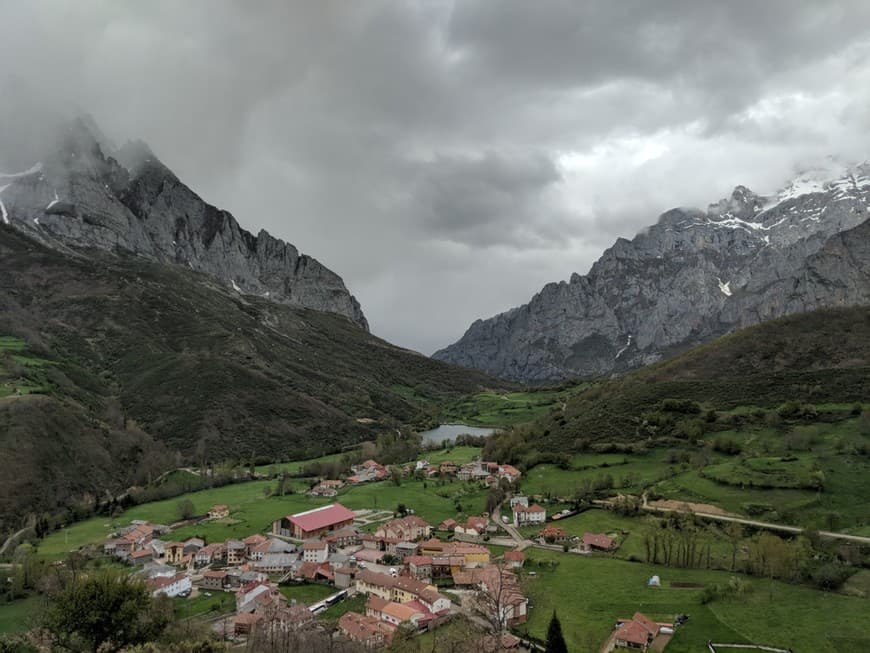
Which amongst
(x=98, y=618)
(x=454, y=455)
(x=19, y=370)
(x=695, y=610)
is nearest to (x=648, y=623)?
(x=695, y=610)

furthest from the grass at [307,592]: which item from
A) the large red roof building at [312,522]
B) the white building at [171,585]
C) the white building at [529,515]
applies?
the white building at [529,515]

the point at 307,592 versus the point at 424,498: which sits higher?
the point at 424,498

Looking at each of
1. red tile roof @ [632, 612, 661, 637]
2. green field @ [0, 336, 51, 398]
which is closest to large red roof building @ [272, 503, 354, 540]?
red tile roof @ [632, 612, 661, 637]

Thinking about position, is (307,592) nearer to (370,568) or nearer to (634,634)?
(370,568)

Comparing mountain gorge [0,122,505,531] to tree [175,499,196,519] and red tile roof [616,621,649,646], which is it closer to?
tree [175,499,196,519]

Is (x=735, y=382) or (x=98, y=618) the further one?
(x=735, y=382)

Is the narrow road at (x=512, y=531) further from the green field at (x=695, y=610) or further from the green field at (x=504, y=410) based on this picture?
the green field at (x=504, y=410)
